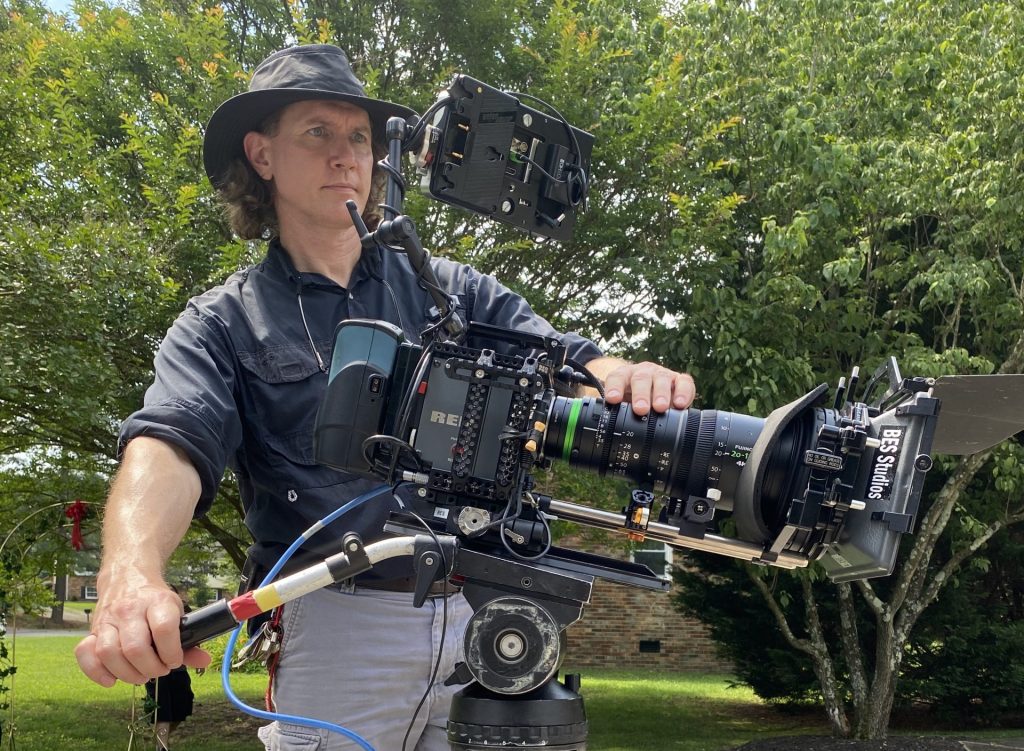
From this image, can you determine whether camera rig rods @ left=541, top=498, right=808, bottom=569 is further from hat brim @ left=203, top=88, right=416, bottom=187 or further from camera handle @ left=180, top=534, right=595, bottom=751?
hat brim @ left=203, top=88, right=416, bottom=187

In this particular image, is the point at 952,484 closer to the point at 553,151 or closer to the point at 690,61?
the point at 690,61

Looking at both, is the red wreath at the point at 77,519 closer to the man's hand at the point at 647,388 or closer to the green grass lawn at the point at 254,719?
the green grass lawn at the point at 254,719

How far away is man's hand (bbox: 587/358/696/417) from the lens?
1.87 meters

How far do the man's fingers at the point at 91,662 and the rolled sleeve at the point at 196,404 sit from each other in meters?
0.46

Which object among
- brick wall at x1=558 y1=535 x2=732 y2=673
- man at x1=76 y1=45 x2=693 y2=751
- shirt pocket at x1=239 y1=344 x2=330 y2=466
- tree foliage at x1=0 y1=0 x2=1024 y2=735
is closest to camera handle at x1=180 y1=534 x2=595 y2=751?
man at x1=76 y1=45 x2=693 y2=751

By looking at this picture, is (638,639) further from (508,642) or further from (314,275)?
(508,642)

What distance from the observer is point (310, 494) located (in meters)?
2.12

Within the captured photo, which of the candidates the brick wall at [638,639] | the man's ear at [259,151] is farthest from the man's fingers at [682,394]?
the brick wall at [638,639]

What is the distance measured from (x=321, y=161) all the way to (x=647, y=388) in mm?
988

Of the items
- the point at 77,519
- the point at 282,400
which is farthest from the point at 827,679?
the point at 282,400

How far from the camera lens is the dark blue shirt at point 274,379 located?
1935 mm

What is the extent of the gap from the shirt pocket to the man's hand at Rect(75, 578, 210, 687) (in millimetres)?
756

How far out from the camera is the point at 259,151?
2.53 m

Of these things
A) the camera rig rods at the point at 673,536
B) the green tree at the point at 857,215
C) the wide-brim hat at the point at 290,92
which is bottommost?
the camera rig rods at the point at 673,536
